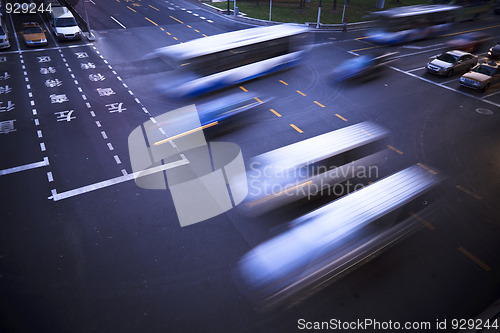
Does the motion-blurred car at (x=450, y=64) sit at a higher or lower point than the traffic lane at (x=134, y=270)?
higher

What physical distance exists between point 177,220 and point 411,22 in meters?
24.1

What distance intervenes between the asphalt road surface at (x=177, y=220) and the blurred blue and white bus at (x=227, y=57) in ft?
4.08

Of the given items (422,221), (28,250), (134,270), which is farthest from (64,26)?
(422,221)

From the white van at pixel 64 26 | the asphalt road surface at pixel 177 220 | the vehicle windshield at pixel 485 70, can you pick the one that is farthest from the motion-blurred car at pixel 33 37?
the vehicle windshield at pixel 485 70

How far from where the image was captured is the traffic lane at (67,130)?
41.8 ft

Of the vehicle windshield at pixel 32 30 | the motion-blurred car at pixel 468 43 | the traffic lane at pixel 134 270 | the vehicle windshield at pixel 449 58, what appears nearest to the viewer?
the traffic lane at pixel 134 270

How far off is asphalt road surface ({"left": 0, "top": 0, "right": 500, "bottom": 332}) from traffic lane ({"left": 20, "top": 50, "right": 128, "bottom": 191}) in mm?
77

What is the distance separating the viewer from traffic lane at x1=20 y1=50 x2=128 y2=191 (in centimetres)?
1274

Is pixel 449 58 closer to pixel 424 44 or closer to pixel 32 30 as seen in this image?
pixel 424 44

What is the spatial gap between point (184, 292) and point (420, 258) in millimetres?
7242

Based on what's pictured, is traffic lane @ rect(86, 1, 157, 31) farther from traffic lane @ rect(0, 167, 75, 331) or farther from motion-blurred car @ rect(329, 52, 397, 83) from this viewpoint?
traffic lane @ rect(0, 167, 75, 331)

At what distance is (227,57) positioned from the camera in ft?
55.7

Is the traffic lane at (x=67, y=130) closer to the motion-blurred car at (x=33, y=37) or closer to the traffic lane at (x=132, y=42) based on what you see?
the motion-blurred car at (x=33, y=37)

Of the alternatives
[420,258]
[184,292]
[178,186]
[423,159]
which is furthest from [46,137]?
[423,159]
